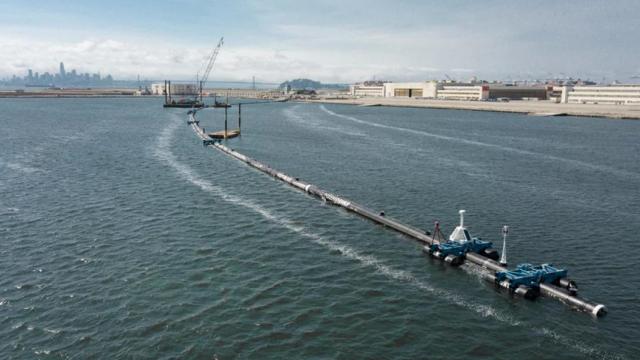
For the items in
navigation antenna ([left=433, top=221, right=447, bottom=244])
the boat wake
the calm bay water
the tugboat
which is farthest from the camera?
navigation antenna ([left=433, top=221, right=447, bottom=244])

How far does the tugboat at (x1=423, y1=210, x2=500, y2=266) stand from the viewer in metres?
41.2

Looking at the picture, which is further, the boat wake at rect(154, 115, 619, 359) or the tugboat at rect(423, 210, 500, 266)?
the tugboat at rect(423, 210, 500, 266)

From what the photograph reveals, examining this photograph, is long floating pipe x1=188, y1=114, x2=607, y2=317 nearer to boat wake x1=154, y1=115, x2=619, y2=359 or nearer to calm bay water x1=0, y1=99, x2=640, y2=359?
calm bay water x1=0, y1=99, x2=640, y2=359

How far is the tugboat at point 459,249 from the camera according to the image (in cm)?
4116

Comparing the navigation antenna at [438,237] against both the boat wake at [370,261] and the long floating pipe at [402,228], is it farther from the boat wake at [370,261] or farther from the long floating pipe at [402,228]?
the boat wake at [370,261]

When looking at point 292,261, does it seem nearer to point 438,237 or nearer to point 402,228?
point 402,228

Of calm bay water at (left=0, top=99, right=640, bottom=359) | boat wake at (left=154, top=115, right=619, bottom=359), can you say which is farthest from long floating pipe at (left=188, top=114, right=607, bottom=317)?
boat wake at (left=154, top=115, right=619, bottom=359)

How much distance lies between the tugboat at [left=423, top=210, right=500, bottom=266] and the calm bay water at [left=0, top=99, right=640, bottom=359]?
1.25 metres

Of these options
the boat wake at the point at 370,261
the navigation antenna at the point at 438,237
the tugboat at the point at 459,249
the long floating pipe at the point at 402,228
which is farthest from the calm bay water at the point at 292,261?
the navigation antenna at the point at 438,237

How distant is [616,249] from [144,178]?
62701 millimetres

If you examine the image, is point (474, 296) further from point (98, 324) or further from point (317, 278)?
point (98, 324)

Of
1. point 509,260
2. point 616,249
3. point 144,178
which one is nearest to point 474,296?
point 509,260

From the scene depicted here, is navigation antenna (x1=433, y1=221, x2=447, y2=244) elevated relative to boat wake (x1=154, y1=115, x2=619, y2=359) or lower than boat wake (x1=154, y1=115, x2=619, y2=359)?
elevated

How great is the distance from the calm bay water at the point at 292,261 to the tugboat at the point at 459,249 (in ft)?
4.09
